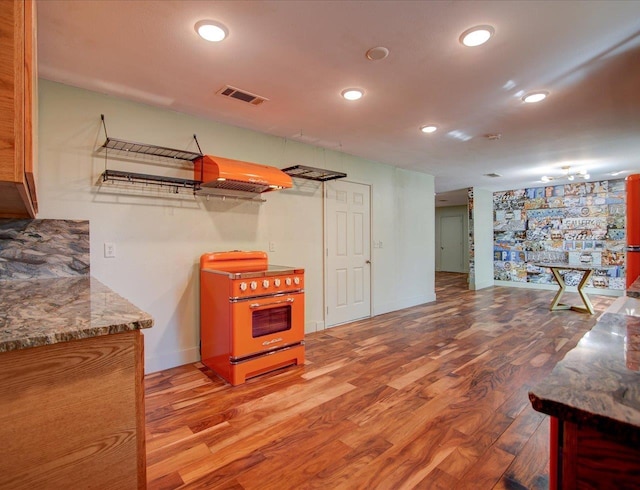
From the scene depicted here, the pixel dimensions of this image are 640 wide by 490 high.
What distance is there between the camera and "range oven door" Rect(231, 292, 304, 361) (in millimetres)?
2752

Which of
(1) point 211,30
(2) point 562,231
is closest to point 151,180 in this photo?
(1) point 211,30

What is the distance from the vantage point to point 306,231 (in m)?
4.20

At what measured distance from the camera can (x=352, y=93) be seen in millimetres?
2758

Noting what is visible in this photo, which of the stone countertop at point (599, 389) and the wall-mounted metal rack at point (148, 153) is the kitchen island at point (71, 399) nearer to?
the stone countertop at point (599, 389)

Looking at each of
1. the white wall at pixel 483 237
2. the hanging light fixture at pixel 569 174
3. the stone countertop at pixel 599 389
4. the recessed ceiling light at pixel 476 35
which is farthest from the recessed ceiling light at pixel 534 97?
the white wall at pixel 483 237

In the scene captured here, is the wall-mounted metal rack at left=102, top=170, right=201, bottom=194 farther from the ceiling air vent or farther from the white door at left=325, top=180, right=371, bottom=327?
the white door at left=325, top=180, right=371, bottom=327

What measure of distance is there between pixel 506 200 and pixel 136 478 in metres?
9.28

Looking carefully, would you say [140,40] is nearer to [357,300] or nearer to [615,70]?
[615,70]

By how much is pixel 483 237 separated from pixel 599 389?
8281mm

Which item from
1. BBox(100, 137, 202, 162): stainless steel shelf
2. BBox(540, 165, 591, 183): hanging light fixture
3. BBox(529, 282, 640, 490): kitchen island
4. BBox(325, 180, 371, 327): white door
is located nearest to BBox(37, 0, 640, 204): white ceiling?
BBox(100, 137, 202, 162): stainless steel shelf

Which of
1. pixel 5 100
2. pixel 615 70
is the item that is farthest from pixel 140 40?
pixel 615 70

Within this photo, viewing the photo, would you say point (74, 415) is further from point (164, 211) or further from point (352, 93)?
point (352, 93)

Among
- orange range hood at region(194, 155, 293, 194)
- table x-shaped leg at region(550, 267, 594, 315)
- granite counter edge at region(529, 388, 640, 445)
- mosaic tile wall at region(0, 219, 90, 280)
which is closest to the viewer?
granite counter edge at region(529, 388, 640, 445)

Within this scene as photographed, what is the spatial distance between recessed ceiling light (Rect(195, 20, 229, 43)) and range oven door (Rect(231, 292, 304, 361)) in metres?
1.92
